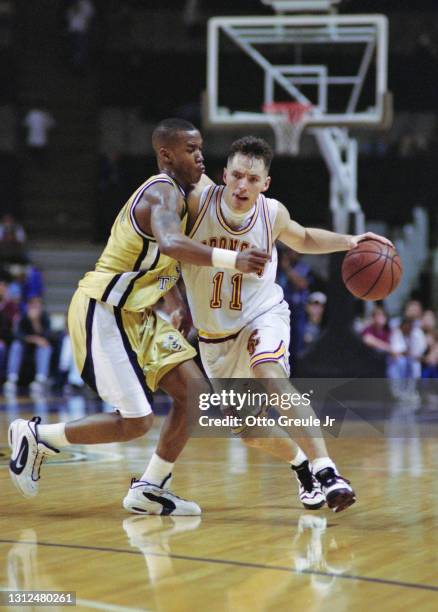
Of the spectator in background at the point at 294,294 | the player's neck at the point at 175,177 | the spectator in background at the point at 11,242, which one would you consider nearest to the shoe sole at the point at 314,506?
the player's neck at the point at 175,177

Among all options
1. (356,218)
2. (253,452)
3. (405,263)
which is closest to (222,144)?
(405,263)

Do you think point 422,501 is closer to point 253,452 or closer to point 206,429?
point 253,452

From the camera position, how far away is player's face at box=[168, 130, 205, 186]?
4.98 meters

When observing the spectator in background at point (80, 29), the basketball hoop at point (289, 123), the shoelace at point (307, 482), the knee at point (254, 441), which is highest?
the spectator in background at point (80, 29)

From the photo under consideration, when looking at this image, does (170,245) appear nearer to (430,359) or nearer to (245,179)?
(245,179)

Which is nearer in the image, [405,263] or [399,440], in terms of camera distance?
[399,440]

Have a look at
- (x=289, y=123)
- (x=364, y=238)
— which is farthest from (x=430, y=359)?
(x=364, y=238)

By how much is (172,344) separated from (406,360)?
9.10 meters

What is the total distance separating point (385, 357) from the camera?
1285cm

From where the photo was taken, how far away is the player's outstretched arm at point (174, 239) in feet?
14.5

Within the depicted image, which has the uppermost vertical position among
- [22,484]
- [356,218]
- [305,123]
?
[305,123]

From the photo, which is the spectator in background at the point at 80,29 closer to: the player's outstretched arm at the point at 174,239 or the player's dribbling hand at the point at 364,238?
the player's dribbling hand at the point at 364,238

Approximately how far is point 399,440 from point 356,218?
4.92 metres

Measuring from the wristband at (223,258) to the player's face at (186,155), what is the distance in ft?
2.30
